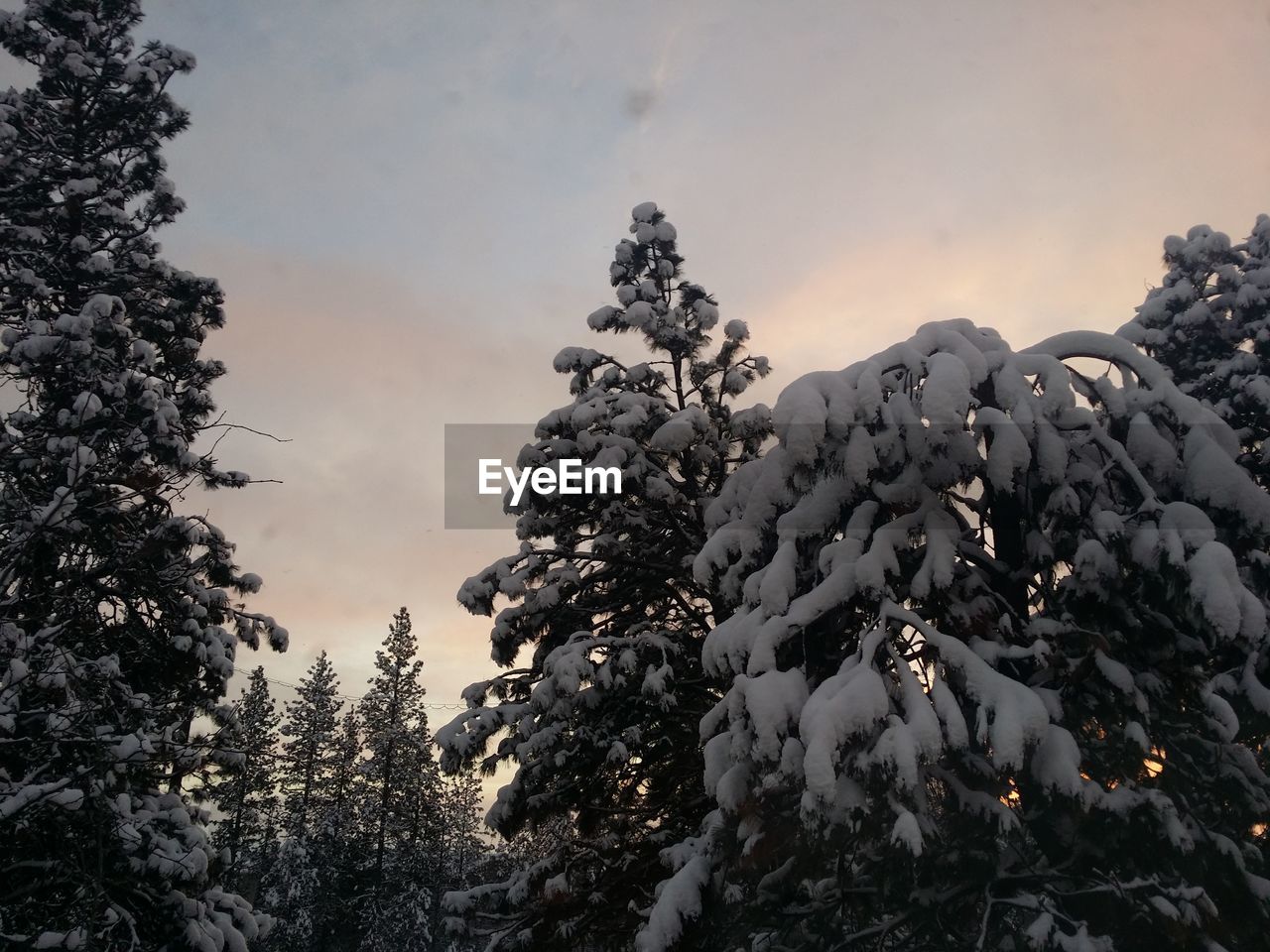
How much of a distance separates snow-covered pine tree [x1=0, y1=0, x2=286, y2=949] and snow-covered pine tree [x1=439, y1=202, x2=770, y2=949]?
3.60 meters

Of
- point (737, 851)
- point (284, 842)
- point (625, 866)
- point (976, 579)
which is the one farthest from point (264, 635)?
point (284, 842)

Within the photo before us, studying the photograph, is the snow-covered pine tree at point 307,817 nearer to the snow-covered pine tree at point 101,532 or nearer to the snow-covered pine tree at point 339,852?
the snow-covered pine tree at point 339,852

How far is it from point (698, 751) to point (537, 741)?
2153 millimetres

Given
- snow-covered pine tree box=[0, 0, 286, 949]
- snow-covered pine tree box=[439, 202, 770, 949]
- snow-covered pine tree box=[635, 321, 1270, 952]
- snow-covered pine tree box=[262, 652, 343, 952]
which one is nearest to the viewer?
snow-covered pine tree box=[635, 321, 1270, 952]

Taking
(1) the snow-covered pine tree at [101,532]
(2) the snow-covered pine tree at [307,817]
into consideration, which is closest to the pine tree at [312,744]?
(2) the snow-covered pine tree at [307,817]

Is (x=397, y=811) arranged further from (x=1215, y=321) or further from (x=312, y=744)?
(x=1215, y=321)

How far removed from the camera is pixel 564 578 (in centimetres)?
1158

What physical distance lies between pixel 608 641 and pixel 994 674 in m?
6.08

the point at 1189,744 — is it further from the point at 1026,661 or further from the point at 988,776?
the point at 988,776

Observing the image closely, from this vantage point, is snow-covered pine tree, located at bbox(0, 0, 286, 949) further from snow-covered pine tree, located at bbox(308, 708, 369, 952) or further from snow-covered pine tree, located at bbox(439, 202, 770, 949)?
snow-covered pine tree, located at bbox(308, 708, 369, 952)

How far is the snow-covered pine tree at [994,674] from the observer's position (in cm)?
502

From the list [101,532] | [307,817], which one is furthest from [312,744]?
[101,532]

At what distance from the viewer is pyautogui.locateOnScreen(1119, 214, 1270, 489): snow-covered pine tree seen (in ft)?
45.6

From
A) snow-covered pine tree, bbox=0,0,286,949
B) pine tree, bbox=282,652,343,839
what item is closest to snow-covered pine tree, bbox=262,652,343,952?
pine tree, bbox=282,652,343,839
